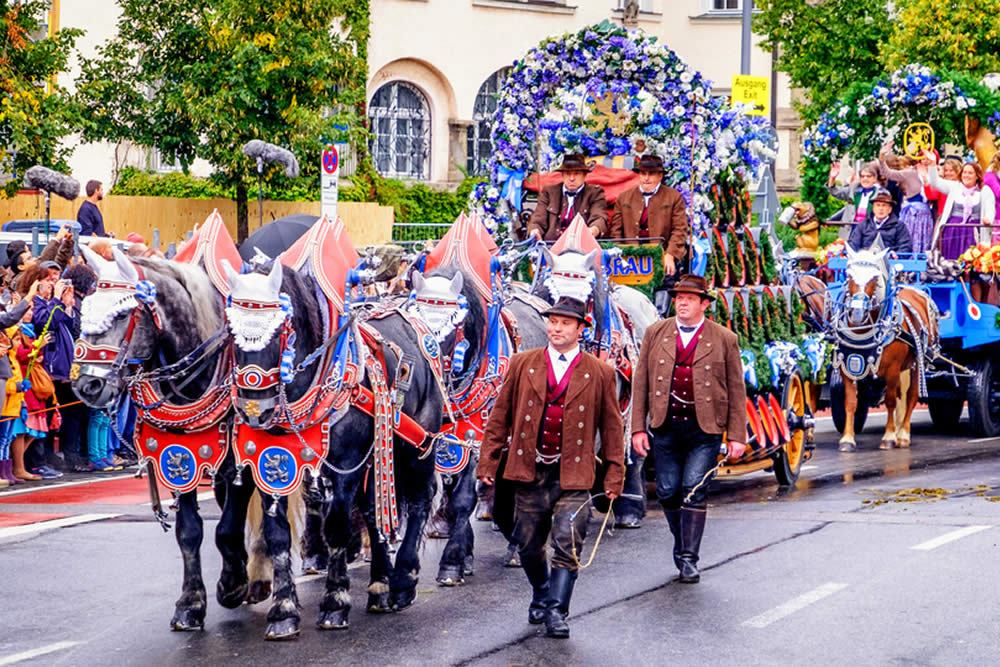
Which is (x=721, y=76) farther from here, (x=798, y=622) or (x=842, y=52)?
(x=798, y=622)

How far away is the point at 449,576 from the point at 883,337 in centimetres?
849

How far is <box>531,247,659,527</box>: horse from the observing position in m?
12.1

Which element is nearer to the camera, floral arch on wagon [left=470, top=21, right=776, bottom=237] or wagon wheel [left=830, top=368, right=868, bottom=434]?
floral arch on wagon [left=470, top=21, right=776, bottom=237]

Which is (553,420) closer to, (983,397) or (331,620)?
(331,620)

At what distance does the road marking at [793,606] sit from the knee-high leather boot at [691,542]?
2.32 ft

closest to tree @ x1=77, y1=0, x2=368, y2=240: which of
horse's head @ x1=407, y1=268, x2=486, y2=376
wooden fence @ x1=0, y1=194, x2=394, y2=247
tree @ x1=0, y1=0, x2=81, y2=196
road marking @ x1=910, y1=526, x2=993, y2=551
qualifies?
wooden fence @ x1=0, y1=194, x2=394, y2=247

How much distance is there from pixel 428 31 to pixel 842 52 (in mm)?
9325

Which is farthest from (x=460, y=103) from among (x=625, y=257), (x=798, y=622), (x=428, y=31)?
(x=798, y=622)

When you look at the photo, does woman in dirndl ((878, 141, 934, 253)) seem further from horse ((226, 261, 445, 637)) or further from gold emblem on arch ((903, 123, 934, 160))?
horse ((226, 261, 445, 637))

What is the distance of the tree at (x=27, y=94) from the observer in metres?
20.5

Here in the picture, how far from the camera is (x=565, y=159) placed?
569 inches

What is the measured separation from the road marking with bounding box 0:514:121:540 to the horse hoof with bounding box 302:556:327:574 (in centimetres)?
248

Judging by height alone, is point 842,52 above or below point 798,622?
above

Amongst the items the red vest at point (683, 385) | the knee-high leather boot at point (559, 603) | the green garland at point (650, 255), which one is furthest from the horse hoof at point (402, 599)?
the green garland at point (650, 255)
